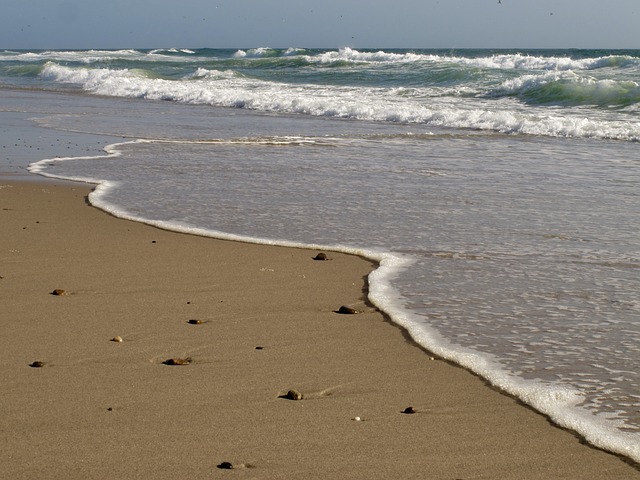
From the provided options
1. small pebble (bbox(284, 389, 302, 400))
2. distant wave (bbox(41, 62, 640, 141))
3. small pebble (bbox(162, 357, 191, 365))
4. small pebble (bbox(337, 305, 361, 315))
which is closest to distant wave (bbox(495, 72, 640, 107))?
distant wave (bbox(41, 62, 640, 141))

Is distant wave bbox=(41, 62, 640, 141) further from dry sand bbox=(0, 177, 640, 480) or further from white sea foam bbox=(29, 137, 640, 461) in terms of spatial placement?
dry sand bbox=(0, 177, 640, 480)

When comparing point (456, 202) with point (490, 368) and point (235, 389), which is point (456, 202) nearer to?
point (490, 368)

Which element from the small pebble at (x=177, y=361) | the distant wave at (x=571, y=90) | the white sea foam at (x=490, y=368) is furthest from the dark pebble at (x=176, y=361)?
the distant wave at (x=571, y=90)

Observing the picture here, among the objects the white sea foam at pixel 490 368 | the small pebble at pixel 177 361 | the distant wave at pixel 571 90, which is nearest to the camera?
the white sea foam at pixel 490 368

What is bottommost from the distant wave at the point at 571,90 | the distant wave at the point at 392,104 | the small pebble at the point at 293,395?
the small pebble at the point at 293,395

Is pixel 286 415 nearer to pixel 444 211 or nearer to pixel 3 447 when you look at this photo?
pixel 3 447

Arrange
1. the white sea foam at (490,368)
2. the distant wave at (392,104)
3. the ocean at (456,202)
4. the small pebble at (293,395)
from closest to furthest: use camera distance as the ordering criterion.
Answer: the white sea foam at (490,368)
the small pebble at (293,395)
the ocean at (456,202)
the distant wave at (392,104)

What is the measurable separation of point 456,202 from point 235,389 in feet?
15.3

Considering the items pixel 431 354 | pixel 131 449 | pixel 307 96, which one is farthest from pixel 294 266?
pixel 307 96

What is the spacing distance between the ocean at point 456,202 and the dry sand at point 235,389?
23 cm

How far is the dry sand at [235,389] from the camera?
2.84 metres

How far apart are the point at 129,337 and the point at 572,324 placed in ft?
6.75

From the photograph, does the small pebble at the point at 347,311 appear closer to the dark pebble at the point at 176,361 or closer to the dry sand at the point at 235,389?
the dry sand at the point at 235,389

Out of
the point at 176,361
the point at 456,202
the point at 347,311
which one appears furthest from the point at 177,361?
the point at 456,202
